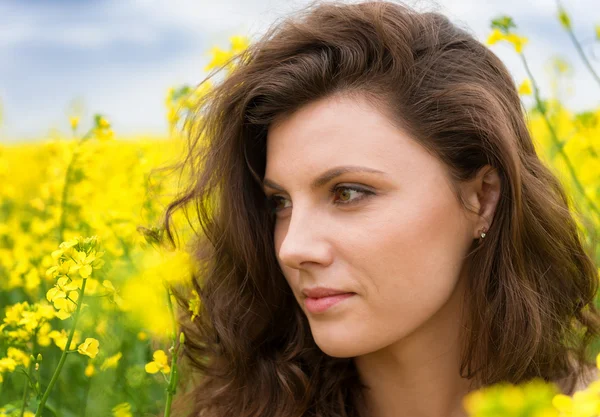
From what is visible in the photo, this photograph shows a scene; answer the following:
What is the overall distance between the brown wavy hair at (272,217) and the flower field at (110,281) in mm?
118

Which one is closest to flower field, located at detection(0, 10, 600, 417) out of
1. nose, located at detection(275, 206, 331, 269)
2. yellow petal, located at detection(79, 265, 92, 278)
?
yellow petal, located at detection(79, 265, 92, 278)

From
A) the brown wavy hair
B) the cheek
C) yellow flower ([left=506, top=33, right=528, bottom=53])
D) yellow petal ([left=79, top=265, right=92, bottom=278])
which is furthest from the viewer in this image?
yellow flower ([left=506, top=33, right=528, bottom=53])

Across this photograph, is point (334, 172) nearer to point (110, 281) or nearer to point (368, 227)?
point (368, 227)

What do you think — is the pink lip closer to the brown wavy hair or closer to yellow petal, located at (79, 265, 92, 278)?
the brown wavy hair

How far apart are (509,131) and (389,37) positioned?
13.0 inches

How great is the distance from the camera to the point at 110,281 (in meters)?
1.56

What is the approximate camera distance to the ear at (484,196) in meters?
1.78

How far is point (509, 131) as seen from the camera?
179cm

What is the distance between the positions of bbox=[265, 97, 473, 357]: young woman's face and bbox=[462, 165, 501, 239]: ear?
Result: 7cm

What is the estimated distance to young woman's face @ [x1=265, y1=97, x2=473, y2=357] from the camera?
64.1 inches

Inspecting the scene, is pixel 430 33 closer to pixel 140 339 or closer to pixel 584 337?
pixel 584 337

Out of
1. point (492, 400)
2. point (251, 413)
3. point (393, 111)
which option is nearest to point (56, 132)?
point (251, 413)

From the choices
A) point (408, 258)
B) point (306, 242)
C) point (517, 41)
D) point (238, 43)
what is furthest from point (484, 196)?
point (238, 43)

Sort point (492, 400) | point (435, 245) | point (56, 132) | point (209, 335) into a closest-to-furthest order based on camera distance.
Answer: point (492, 400), point (435, 245), point (209, 335), point (56, 132)
